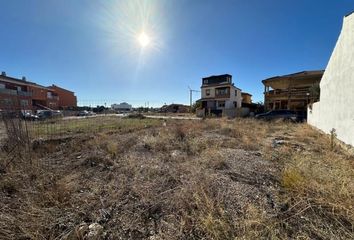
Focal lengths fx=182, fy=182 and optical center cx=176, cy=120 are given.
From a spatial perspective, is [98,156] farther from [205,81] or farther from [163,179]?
[205,81]

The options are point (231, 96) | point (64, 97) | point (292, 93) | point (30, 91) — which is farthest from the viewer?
point (64, 97)

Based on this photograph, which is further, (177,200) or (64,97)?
(64,97)

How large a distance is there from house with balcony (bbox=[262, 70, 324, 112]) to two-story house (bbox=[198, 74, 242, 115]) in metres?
7.62

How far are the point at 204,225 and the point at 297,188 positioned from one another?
188 centimetres

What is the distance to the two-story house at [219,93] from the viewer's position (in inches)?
1314

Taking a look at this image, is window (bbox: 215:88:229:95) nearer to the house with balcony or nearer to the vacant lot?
the house with balcony

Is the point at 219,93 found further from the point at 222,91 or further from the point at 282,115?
the point at 282,115

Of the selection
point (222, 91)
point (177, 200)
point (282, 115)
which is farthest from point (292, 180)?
point (222, 91)

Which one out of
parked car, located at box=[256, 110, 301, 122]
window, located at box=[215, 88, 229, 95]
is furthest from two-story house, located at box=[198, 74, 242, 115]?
parked car, located at box=[256, 110, 301, 122]

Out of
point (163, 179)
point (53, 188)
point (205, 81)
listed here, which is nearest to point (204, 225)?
point (163, 179)

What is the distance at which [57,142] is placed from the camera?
810 cm

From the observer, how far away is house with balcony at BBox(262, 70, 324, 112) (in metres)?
22.9

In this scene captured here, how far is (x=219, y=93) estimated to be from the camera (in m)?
34.2

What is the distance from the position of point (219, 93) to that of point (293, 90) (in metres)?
12.6
